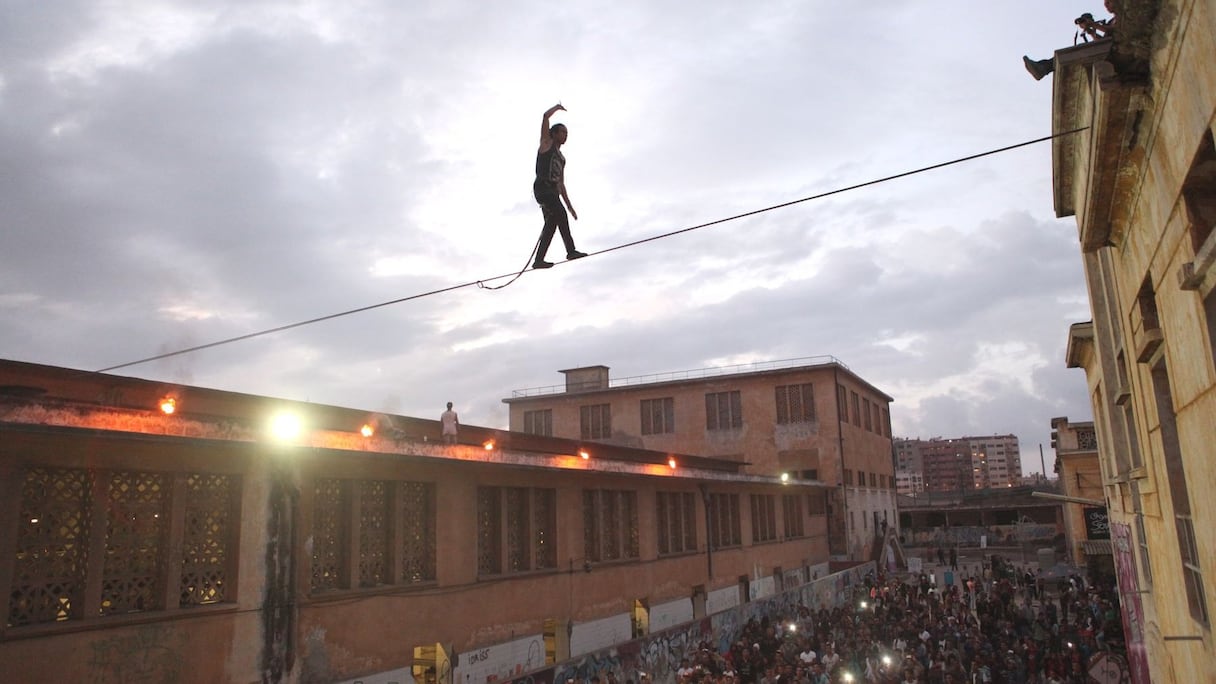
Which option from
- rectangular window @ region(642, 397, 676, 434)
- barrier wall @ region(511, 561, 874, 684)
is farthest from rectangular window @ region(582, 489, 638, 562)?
rectangular window @ region(642, 397, 676, 434)

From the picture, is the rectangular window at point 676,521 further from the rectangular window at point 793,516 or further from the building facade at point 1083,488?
the building facade at point 1083,488

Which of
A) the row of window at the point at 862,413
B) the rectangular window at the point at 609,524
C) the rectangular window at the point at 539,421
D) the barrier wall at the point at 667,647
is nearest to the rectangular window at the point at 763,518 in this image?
the barrier wall at the point at 667,647

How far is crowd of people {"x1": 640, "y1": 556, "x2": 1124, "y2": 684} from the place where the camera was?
51.0ft

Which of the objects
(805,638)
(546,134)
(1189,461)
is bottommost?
(805,638)

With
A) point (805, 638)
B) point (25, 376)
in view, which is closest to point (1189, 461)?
point (25, 376)

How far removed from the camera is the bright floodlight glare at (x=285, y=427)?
11977 millimetres

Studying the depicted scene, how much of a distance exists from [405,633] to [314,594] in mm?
1967

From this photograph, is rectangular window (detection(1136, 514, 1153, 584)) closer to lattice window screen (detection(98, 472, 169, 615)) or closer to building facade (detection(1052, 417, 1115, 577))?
lattice window screen (detection(98, 472, 169, 615))

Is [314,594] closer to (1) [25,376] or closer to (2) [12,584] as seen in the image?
(2) [12,584]

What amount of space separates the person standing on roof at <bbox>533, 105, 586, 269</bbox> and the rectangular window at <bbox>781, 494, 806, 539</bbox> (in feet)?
92.1

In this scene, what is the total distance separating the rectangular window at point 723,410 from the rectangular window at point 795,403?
84.2 inches

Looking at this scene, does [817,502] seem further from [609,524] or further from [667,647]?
[667,647]

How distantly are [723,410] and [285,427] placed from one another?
32.5 m

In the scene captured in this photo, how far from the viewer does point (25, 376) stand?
31.7 ft
